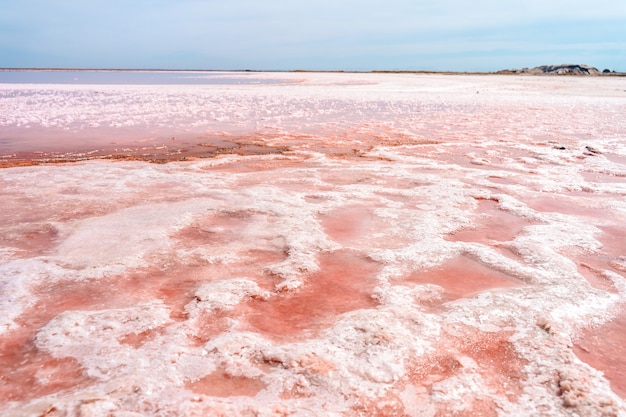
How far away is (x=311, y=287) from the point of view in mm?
3230

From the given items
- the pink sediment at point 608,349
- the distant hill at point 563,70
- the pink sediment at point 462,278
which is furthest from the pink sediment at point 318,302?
the distant hill at point 563,70

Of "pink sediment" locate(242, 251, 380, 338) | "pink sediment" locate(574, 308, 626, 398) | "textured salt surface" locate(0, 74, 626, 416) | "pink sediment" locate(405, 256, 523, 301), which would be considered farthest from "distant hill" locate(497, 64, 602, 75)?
"pink sediment" locate(574, 308, 626, 398)

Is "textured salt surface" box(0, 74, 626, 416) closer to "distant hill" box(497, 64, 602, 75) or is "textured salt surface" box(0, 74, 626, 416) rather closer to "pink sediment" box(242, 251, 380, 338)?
"pink sediment" box(242, 251, 380, 338)

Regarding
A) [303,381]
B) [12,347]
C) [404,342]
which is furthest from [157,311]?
[404,342]

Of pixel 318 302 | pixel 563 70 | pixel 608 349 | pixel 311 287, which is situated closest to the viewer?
pixel 608 349

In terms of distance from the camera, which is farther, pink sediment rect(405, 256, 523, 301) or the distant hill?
the distant hill

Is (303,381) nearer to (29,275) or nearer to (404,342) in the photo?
(404,342)

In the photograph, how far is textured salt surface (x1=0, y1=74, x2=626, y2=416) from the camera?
216cm

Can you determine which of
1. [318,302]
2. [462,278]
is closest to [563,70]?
[462,278]

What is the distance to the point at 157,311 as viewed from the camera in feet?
9.28

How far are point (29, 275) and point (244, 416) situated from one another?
2.19m

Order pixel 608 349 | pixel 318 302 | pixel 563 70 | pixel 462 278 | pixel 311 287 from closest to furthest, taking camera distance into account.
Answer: pixel 608 349, pixel 318 302, pixel 311 287, pixel 462 278, pixel 563 70

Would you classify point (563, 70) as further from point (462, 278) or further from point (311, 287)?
point (311, 287)

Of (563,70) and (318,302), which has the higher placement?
(563,70)
